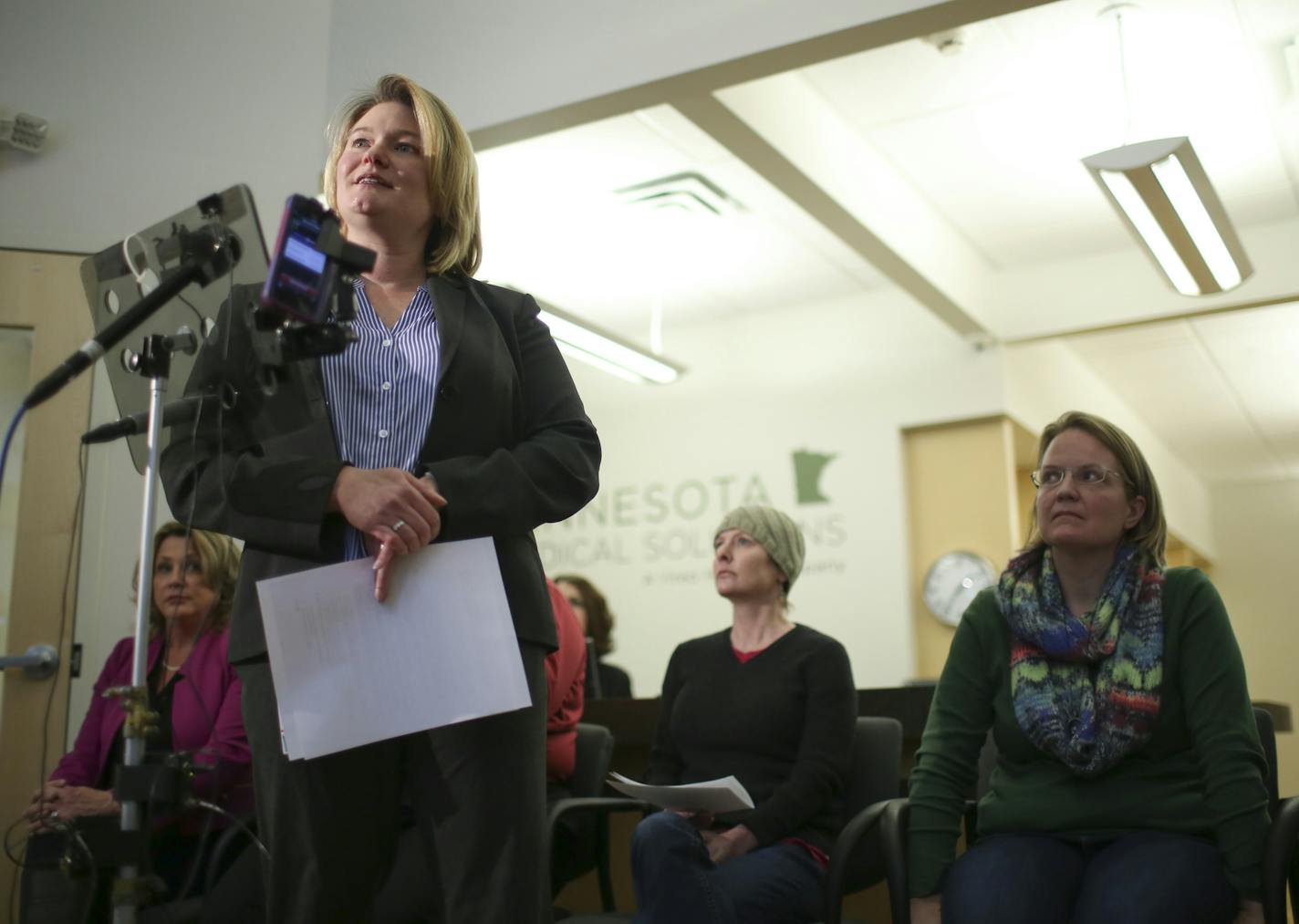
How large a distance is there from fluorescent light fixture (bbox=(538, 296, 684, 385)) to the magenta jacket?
2.71 m

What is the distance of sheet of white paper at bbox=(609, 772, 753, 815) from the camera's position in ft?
7.57

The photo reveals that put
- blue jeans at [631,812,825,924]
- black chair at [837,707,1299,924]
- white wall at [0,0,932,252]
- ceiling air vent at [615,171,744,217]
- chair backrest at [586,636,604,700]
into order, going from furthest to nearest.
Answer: ceiling air vent at [615,171,744,217]
chair backrest at [586,636,604,700]
white wall at [0,0,932,252]
blue jeans at [631,812,825,924]
black chair at [837,707,1299,924]

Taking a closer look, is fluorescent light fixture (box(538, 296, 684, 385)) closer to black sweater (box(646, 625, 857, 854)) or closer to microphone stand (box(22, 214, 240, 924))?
black sweater (box(646, 625, 857, 854))

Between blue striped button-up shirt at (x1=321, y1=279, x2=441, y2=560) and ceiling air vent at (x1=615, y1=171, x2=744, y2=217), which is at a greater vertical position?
ceiling air vent at (x1=615, y1=171, x2=744, y2=217)

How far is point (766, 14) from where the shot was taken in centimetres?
333

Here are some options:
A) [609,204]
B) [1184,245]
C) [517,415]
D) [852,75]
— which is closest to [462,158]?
[517,415]

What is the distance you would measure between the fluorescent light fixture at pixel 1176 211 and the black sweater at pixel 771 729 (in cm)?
218

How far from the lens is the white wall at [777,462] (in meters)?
6.65

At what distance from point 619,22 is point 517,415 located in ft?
8.11

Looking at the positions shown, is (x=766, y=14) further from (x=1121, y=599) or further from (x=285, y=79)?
(x=1121, y=599)

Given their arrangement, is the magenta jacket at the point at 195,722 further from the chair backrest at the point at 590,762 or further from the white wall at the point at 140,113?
the white wall at the point at 140,113

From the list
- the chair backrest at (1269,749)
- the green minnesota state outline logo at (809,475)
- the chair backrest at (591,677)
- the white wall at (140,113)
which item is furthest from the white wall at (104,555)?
the green minnesota state outline logo at (809,475)

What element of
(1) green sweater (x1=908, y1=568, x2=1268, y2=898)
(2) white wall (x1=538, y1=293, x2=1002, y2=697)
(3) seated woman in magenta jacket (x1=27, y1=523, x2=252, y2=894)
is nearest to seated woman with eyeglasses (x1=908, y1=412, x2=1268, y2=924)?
(1) green sweater (x1=908, y1=568, x2=1268, y2=898)

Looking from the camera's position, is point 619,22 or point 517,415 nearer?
point 517,415
